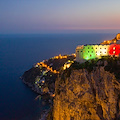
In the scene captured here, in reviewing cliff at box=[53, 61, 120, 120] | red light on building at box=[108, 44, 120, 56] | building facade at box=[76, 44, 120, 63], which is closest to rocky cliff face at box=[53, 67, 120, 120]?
cliff at box=[53, 61, 120, 120]

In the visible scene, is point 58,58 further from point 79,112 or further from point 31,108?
point 79,112

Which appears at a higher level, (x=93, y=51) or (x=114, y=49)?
(x=114, y=49)

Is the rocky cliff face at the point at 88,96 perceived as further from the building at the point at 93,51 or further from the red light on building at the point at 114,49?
the red light on building at the point at 114,49

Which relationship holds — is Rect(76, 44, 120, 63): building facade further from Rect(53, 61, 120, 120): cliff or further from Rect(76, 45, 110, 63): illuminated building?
Rect(53, 61, 120, 120): cliff

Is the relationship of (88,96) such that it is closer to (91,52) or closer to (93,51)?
(91,52)

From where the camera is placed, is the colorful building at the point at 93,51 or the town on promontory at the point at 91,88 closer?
the town on promontory at the point at 91,88

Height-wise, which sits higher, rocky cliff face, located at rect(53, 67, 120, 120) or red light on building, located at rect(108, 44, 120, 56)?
red light on building, located at rect(108, 44, 120, 56)

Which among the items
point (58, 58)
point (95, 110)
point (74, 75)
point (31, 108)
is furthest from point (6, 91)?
point (95, 110)

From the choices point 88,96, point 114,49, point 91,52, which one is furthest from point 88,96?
point 114,49

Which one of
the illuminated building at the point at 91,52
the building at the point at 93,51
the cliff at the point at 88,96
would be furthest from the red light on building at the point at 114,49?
the cliff at the point at 88,96
